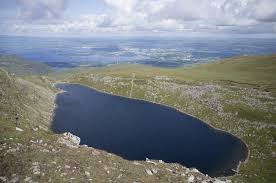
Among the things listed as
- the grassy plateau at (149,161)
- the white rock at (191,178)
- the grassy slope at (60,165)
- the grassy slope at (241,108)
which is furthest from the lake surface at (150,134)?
the grassy slope at (60,165)

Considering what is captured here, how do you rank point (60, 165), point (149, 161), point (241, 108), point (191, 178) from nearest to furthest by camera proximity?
point (60, 165) < point (191, 178) < point (149, 161) < point (241, 108)

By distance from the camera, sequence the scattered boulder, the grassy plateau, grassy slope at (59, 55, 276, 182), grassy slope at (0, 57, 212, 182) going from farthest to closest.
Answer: grassy slope at (59, 55, 276, 182) → the scattered boulder → the grassy plateau → grassy slope at (0, 57, 212, 182)

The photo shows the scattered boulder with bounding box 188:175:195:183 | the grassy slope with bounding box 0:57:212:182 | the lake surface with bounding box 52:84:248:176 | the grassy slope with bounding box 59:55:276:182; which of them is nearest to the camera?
the grassy slope with bounding box 0:57:212:182

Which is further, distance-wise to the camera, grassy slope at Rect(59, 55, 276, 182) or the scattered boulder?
grassy slope at Rect(59, 55, 276, 182)

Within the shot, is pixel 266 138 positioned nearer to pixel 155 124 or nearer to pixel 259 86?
pixel 155 124

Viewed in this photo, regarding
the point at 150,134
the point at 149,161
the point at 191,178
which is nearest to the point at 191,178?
the point at 191,178

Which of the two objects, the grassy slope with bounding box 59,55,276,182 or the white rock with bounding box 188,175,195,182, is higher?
the white rock with bounding box 188,175,195,182

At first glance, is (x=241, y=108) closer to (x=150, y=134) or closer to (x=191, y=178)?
(x=150, y=134)

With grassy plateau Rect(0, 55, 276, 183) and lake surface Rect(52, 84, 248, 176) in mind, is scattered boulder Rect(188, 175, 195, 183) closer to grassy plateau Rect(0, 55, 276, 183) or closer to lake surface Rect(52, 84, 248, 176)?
grassy plateau Rect(0, 55, 276, 183)

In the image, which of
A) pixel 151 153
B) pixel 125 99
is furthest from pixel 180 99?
pixel 151 153

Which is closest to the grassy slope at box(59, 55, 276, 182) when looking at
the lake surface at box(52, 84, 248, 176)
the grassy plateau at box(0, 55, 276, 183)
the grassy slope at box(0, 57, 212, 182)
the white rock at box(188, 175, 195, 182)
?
the grassy plateau at box(0, 55, 276, 183)
